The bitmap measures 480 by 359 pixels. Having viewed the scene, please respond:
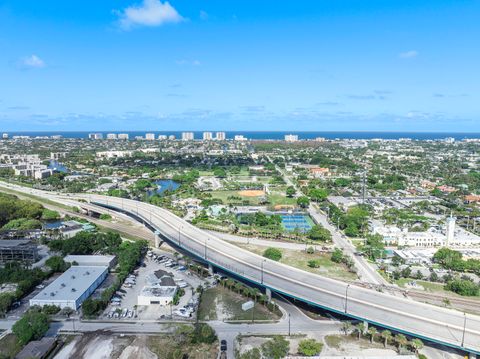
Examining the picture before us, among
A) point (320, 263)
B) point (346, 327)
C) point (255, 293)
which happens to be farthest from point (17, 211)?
point (346, 327)

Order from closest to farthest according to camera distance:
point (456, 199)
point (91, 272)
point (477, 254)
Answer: point (91, 272)
point (477, 254)
point (456, 199)

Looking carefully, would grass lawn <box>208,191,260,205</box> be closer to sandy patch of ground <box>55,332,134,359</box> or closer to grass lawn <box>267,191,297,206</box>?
grass lawn <box>267,191,297,206</box>

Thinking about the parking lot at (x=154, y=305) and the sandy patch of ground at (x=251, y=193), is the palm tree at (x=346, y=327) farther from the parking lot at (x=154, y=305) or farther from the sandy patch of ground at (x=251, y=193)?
the sandy patch of ground at (x=251, y=193)

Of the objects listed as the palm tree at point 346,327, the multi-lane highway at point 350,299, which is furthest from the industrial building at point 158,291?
the palm tree at point 346,327

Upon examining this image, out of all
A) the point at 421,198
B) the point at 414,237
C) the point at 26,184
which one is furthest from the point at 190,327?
the point at 26,184

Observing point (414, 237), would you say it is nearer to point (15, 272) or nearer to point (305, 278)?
point (305, 278)

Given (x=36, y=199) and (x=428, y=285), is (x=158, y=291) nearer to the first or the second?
(x=428, y=285)

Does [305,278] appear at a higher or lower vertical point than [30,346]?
higher
